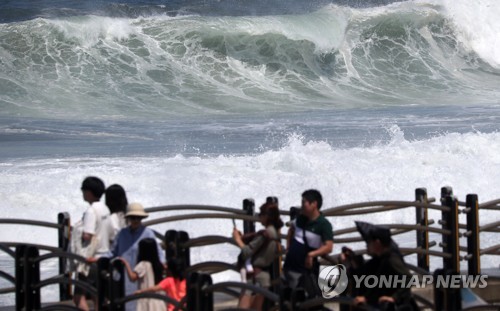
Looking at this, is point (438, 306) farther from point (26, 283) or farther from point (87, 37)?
point (87, 37)

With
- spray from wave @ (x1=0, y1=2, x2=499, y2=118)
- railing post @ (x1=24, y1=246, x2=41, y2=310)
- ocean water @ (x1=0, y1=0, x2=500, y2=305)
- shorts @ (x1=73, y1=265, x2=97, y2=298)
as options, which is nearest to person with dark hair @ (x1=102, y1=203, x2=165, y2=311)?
shorts @ (x1=73, y1=265, x2=97, y2=298)

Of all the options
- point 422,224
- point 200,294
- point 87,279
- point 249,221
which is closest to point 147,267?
point 87,279

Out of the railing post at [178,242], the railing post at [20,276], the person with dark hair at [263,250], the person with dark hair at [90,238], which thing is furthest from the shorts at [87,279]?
the person with dark hair at [263,250]

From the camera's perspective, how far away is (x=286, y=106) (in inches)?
1166

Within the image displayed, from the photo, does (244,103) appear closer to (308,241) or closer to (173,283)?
(308,241)

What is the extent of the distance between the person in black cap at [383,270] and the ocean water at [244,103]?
480 centimetres

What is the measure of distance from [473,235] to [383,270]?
3298mm

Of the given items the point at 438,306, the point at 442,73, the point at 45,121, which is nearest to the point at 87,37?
the point at 45,121

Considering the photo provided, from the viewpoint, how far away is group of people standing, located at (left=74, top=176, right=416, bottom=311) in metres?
7.21

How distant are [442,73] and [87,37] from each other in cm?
1011

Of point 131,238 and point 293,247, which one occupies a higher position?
point 131,238

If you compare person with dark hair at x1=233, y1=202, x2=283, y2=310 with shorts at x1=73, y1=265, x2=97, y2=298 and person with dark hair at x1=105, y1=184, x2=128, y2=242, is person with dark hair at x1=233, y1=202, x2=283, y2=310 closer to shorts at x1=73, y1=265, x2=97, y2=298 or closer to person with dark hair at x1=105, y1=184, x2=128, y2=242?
person with dark hair at x1=105, y1=184, x2=128, y2=242

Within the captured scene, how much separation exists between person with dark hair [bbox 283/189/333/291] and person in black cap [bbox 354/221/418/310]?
114 centimetres

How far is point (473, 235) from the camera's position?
9344 mm
